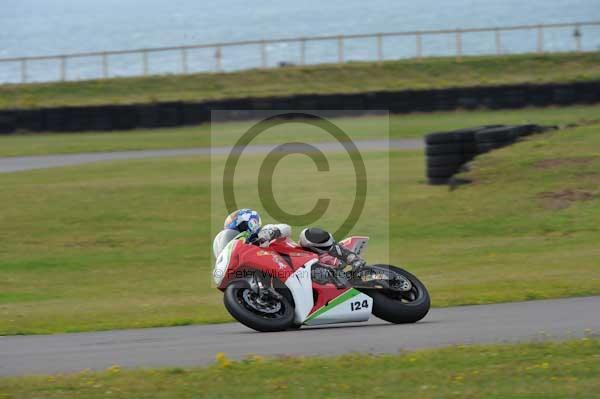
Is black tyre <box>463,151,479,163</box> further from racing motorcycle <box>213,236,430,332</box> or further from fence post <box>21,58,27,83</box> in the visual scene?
fence post <box>21,58,27,83</box>

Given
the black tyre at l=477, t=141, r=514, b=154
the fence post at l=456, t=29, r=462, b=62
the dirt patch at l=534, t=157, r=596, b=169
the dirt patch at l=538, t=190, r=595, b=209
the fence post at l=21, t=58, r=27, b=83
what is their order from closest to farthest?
the dirt patch at l=538, t=190, r=595, b=209 → the dirt patch at l=534, t=157, r=596, b=169 → the black tyre at l=477, t=141, r=514, b=154 → the fence post at l=456, t=29, r=462, b=62 → the fence post at l=21, t=58, r=27, b=83

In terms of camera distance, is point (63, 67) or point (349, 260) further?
point (63, 67)

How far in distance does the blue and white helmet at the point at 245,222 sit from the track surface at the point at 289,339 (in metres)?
0.95

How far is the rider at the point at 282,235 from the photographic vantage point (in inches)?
373

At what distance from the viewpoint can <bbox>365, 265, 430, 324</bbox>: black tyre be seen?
9.34 meters

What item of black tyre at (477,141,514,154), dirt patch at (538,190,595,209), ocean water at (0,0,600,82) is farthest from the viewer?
ocean water at (0,0,600,82)

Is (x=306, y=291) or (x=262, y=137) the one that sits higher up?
(x=262, y=137)

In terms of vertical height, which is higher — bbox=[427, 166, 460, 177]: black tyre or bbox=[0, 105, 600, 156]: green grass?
bbox=[0, 105, 600, 156]: green grass

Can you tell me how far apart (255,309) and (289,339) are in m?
0.59

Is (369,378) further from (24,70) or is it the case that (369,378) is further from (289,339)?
(24,70)

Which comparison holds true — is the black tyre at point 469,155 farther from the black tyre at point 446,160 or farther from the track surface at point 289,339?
the track surface at point 289,339

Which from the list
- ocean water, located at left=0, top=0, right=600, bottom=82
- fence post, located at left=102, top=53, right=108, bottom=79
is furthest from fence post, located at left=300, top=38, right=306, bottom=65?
fence post, located at left=102, top=53, right=108, bottom=79

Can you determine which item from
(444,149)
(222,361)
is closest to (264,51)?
(444,149)

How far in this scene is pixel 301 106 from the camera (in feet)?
110
